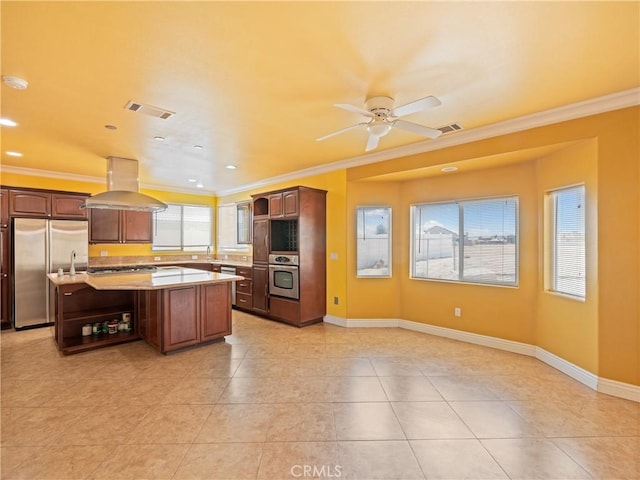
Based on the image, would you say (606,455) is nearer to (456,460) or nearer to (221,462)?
(456,460)

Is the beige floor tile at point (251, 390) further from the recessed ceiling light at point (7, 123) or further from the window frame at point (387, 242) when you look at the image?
the recessed ceiling light at point (7, 123)

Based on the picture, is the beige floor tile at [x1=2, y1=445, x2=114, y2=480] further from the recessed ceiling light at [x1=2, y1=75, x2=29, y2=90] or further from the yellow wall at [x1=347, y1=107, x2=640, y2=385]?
the yellow wall at [x1=347, y1=107, x2=640, y2=385]

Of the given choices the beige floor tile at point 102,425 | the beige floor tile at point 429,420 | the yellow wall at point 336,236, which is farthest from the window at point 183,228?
the beige floor tile at point 429,420

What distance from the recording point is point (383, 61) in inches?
87.5

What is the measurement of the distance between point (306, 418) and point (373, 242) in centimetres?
314

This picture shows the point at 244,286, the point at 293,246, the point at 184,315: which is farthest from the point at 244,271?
the point at 184,315

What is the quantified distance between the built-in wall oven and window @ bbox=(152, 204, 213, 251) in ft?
10.5

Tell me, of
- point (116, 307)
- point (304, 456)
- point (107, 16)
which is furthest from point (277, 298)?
point (107, 16)

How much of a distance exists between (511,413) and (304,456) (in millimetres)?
1752

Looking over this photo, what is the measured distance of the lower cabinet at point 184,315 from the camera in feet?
12.3

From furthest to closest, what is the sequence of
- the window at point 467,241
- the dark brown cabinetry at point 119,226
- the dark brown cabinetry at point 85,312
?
1. the dark brown cabinetry at point 119,226
2. the window at point 467,241
3. the dark brown cabinetry at point 85,312

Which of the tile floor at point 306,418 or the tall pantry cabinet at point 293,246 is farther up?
the tall pantry cabinet at point 293,246

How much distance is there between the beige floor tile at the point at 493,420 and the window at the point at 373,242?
2.59 m

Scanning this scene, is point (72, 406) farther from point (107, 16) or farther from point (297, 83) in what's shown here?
point (297, 83)
